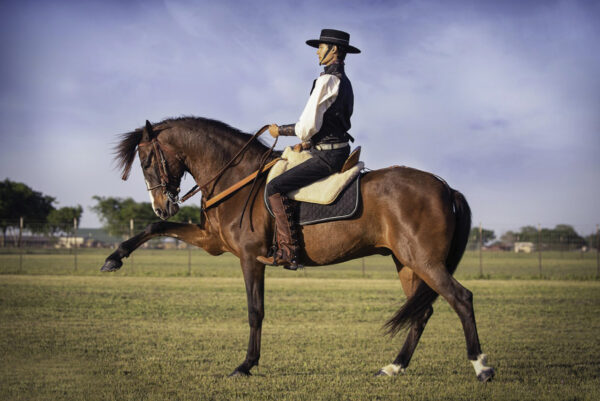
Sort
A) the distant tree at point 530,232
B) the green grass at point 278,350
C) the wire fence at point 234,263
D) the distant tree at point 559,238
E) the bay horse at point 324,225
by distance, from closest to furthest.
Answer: the green grass at point 278,350 < the bay horse at point 324,225 < the wire fence at point 234,263 < the distant tree at point 530,232 < the distant tree at point 559,238

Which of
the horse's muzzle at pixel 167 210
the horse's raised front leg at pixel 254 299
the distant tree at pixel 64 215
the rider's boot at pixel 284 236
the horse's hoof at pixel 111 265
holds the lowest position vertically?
the horse's raised front leg at pixel 254 299

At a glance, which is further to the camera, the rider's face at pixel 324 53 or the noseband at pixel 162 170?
the noseband at pixel 162 170

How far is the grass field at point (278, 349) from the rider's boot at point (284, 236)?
4.42ft

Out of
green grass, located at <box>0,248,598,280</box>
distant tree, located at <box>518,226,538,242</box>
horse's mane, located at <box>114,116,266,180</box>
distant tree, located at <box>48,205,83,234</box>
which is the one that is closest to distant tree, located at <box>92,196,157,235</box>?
distant tree, located at <box>48,205,83,234</box>

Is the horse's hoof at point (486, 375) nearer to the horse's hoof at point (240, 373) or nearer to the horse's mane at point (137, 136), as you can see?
the horse's hoof at point (240, 373)

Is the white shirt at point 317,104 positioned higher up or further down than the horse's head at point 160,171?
higher up

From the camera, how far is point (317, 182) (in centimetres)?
661

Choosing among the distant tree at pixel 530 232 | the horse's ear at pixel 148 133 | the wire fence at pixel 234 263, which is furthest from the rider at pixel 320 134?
the distant tree at pixel 530 232

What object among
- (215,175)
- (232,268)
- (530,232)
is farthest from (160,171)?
(530,232)

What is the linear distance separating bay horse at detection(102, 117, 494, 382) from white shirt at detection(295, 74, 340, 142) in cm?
93

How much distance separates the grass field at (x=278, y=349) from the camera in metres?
5.88

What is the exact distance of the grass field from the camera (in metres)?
5.88

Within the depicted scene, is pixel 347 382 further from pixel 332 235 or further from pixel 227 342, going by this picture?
pixel 227 342

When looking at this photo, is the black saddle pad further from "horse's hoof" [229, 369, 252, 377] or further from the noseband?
"horse's hoof" [229, 369, 252, 377]
